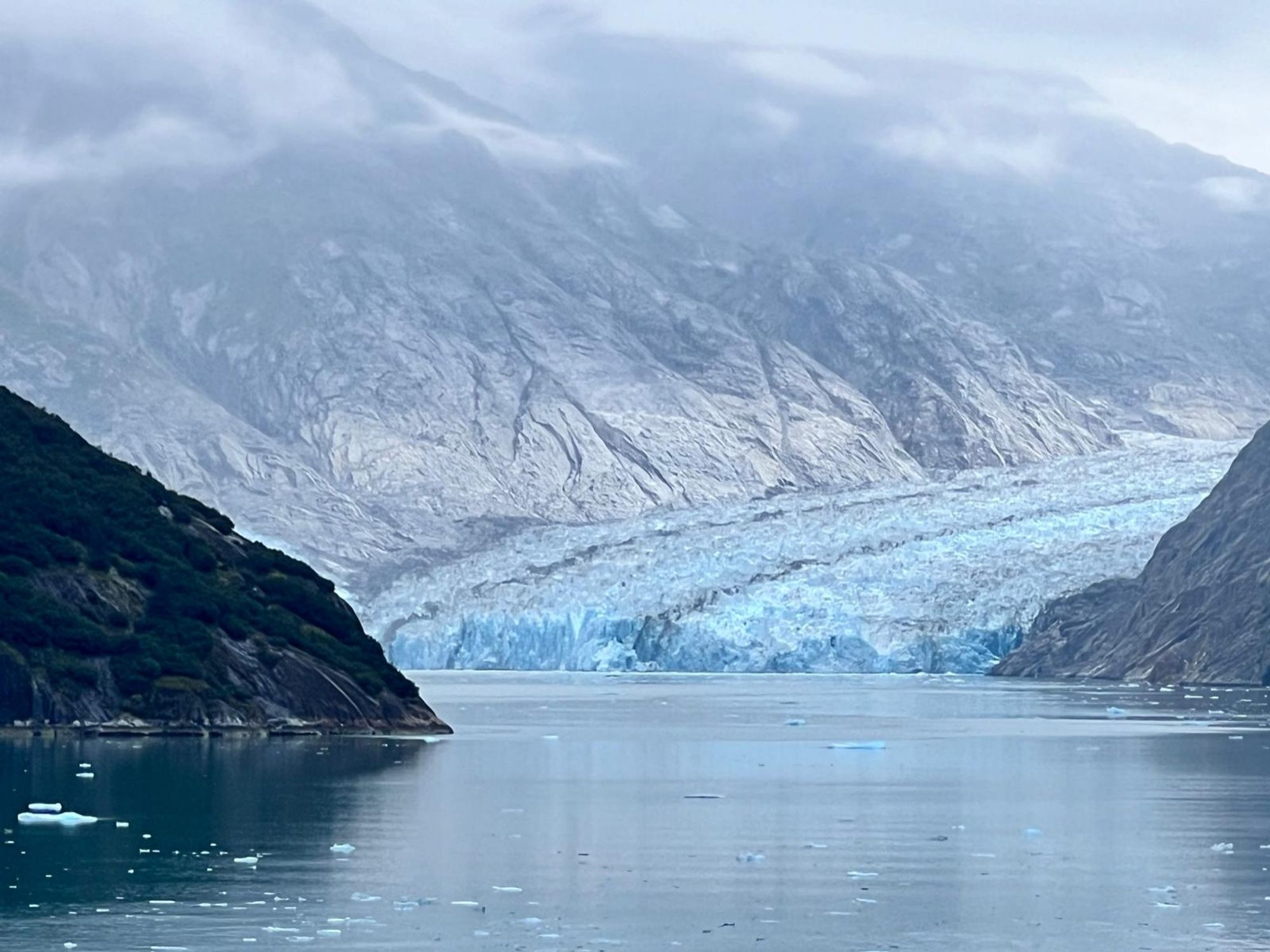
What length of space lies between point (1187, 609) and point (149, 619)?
50.9 meters

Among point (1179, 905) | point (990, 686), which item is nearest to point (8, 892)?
point (1179, 905)

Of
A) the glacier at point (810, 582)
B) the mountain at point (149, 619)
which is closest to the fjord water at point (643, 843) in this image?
the mountain at point (149, 619)

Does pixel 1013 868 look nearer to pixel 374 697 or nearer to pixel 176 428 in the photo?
pixel 374 697

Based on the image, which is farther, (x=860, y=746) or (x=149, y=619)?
(x=860, y=746)

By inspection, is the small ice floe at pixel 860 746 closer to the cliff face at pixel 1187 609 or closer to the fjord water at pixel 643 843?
the fjord water at pixel 643 843

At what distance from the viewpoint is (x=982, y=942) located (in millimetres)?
18234

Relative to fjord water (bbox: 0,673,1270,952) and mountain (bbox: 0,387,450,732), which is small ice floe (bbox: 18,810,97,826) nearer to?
fjord water (bbox: 0,673,1270,952)

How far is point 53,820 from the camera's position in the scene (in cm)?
2453

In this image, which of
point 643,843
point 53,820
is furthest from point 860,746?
point 53,820

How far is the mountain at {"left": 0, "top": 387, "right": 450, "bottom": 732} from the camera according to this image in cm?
3716

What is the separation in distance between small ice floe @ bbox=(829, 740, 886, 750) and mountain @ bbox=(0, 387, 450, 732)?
6958 millimetres

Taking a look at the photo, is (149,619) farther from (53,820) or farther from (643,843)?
(643,843)

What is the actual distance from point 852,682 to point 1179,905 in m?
62.6

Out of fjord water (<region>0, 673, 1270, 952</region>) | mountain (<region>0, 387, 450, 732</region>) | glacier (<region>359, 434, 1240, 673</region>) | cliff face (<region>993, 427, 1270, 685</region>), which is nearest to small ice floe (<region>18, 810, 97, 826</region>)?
fjord water (<region>0, 673, 1270, 952</region>)
